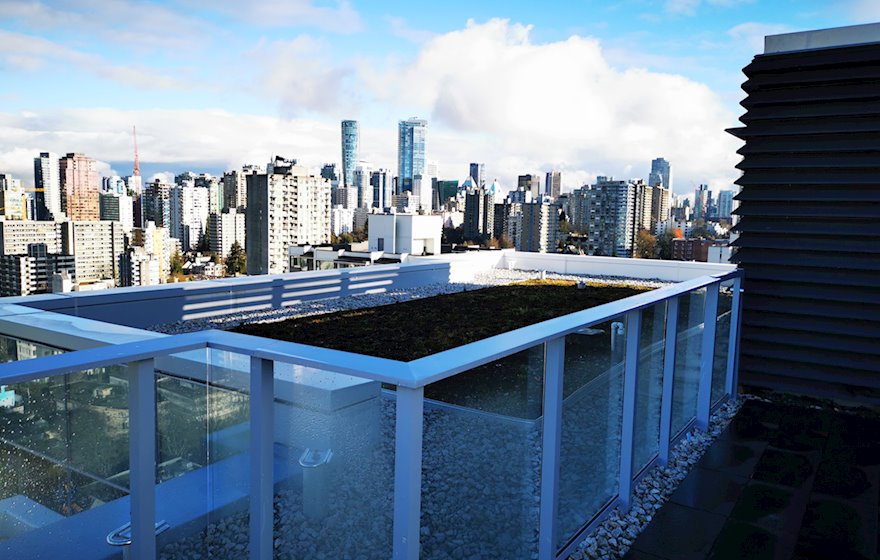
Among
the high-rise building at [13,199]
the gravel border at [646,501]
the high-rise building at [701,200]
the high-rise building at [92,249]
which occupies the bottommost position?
the high-rise building at [92,249]

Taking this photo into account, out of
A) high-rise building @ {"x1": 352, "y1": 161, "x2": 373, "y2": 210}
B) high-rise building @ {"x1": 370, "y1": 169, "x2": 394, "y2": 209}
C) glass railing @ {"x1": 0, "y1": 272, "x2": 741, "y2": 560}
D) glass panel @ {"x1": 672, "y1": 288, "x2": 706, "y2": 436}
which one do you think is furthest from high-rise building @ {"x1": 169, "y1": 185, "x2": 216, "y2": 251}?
glass railing @ {"x1": 0, "y1": 272, "x2": 741, "y2": 560}

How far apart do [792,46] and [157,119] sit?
52411 mm

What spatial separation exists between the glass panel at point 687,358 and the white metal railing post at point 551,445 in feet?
4.84

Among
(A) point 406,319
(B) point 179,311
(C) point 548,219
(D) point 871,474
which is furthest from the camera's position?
(C) point 548,219

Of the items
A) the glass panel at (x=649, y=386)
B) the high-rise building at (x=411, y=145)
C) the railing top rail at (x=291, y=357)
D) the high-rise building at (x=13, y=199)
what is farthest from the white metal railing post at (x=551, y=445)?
the high-rise building at (x=411, y=145)

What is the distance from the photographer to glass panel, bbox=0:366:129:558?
1.14 m

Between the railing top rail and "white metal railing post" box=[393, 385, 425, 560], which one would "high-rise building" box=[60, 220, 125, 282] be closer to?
the railing top rail

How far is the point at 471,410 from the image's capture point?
1695 mm

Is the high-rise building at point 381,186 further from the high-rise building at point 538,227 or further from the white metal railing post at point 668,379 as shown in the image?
the white metal railing post at point 668,379

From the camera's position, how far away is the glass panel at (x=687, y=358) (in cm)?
333

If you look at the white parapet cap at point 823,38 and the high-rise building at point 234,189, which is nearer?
the white parapet cap at point 823,38

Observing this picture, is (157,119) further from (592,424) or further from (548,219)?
(592,424)

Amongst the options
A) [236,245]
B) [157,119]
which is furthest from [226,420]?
[157,119]

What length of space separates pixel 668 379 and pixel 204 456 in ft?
8.05
